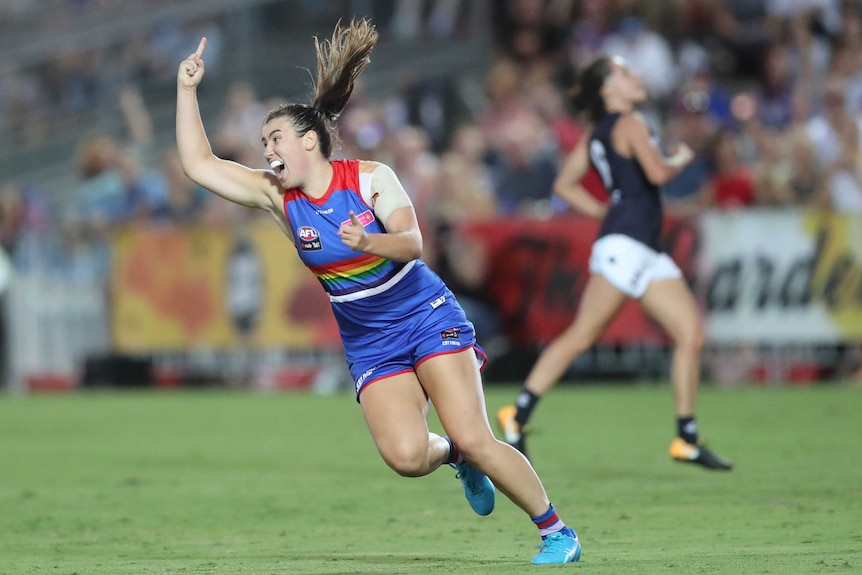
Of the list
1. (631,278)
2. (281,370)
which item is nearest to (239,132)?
(281,370)

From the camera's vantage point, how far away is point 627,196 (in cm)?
1082

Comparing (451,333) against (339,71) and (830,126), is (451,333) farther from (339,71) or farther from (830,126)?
(830,126)

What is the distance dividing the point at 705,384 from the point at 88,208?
8270mm

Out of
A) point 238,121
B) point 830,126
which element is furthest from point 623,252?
point 238,121

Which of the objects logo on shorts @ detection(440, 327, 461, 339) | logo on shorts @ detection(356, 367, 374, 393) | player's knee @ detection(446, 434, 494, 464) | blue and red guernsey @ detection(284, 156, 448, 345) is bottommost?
player's knee @ detection(446, 434, 494, 464)

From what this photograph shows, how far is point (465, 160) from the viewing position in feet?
62.8

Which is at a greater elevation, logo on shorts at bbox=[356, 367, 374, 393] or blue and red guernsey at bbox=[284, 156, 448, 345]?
blue and red guernsey at bbox=[284, 156, 448, 345]

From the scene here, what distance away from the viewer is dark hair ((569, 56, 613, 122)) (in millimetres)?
10812

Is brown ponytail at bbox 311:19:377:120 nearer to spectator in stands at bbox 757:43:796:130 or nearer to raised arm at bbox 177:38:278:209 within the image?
raised arm at bbox 177:38:278:209

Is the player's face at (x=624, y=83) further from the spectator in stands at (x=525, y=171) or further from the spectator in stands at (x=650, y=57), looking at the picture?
the spectator in stands at (x=650, y=57)

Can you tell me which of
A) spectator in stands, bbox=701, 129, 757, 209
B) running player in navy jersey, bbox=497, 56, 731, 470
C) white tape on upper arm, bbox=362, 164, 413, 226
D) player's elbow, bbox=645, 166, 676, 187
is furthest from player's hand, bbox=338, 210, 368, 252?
spectator in stands, bbox=701, 129, 757, 209

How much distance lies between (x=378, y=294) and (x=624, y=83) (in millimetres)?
4333

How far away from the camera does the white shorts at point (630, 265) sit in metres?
10.6

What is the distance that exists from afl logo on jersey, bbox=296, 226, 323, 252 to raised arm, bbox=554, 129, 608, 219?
178 inches
